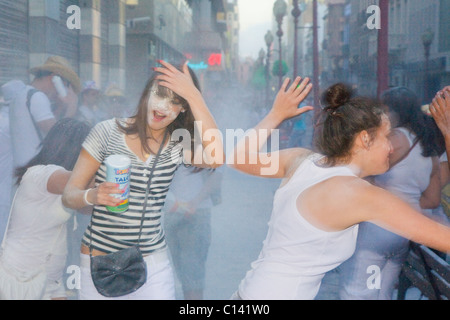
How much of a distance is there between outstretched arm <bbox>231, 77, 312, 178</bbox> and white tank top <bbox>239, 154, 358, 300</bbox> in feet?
0.80

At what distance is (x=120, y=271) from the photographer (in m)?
2.40

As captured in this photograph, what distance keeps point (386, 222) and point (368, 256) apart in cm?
154

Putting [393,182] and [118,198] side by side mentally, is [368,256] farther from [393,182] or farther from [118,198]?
[118,198]

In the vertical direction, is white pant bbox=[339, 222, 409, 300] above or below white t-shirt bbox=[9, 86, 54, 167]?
below

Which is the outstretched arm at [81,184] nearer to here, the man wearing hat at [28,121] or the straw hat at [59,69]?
the man wearing hat at [28,121]

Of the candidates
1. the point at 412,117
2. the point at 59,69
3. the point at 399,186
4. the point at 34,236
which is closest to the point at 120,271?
the point at 34,236

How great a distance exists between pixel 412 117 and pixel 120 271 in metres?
1.83

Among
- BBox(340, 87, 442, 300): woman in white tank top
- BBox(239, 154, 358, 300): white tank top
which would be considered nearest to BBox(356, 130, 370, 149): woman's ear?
BBox(239, 154, 358, 300): white tank top

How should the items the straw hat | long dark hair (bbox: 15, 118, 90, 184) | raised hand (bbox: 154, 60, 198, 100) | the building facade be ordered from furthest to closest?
the building facade
the straw hat
long dark hair (bbox: 15, 118, 90, 184)
raised hand (bbox: 154, 60, 198, 100)

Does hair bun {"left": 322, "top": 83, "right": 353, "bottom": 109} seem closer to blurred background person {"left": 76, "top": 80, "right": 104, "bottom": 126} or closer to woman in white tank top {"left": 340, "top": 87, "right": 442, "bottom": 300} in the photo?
woman in white tank top {"left": 340, "top": 87, "right": 442, "bottom": 300}

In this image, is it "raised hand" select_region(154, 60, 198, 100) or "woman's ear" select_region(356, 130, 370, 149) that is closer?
"woman's ear" select_region(356, 130, 370, 149)

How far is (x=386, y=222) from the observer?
1.78 metres

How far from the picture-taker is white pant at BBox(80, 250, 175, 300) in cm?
246

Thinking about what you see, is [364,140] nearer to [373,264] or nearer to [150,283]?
[150,283]
